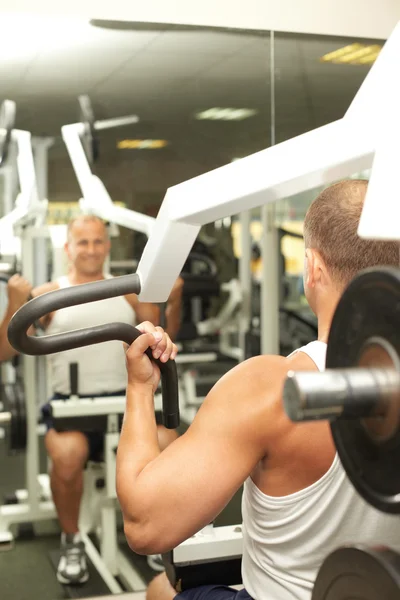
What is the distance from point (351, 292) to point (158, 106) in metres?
2.55

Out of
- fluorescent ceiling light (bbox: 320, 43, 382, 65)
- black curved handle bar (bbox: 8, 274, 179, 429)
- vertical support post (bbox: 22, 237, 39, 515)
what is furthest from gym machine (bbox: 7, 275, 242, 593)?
fluorescent ceiling light (bbox: 320, 43, 382, 65)

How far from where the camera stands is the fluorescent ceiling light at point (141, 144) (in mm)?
3141

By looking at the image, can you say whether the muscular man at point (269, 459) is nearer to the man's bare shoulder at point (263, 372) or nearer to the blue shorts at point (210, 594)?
the man's bare shoulder at point (263, 372)

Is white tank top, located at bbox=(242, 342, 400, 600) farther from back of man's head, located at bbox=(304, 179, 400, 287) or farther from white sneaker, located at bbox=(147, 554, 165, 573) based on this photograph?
white sneaker, located at bbox=(147, 554, 165, 573)

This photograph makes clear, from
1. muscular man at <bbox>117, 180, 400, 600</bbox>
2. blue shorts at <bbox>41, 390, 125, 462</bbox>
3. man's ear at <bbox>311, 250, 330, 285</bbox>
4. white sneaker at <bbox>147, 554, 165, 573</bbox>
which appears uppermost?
man's ear at <bbox>311, 250, 330, 285</bbox>

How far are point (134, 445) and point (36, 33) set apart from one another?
2.19 m

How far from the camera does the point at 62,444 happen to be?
10.1 feet

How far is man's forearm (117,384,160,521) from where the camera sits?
128 centimetres

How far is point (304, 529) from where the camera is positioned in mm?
1283

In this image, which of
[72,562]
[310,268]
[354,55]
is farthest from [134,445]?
[354,55]

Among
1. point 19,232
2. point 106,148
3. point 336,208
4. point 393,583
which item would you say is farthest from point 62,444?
point 393,583

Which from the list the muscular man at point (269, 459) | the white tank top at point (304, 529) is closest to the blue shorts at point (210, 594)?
the white tank top at point (304, 529)

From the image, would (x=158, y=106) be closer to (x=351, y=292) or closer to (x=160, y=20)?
(x=160, y=20)

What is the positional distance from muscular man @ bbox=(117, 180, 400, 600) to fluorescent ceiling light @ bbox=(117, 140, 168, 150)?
190cm
